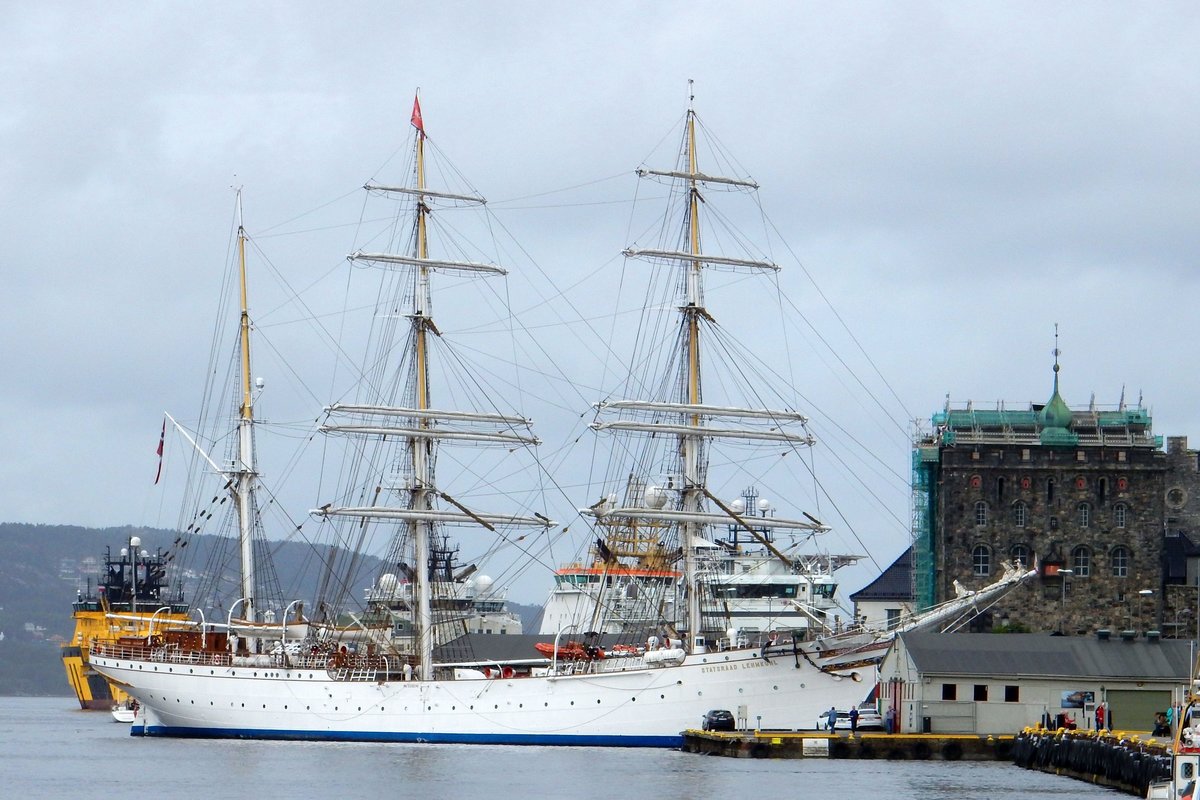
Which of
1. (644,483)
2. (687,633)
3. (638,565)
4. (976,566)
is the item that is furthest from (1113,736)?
(976,566)

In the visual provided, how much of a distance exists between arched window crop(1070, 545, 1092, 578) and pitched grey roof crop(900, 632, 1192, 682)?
99.3 ft

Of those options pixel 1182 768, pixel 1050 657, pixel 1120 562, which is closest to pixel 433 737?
pixel 1050 657

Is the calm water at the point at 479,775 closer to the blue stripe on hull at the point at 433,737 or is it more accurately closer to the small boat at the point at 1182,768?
the blue stripe on hull at the point at 433,737

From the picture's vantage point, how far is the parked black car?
7094 cm

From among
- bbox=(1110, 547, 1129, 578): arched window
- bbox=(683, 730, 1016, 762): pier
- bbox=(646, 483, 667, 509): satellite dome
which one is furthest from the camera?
bbox=(1110, 547, 1129, 578): arched window

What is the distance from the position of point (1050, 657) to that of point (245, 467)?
36.4 m

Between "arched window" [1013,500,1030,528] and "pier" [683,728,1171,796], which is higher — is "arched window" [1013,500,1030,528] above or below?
above

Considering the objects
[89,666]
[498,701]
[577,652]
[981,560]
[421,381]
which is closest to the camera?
[498,701]

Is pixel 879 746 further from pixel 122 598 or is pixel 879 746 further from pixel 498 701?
pixel 122 598

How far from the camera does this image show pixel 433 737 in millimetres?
78375

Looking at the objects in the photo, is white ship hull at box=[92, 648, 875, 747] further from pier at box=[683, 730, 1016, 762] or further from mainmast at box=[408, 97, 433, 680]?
pier at box=[683, 730, 1016, 762]

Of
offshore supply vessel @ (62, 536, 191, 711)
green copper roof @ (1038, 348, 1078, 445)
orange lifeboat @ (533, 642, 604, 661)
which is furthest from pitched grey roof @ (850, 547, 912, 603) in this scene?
orange lifeboat @ (533, 642, 604, 661)

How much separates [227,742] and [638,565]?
19254 mm

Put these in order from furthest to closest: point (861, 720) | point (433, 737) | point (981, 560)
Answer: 1. point (981, 560)
2. point (433, 737)
3. point (861, 720)
